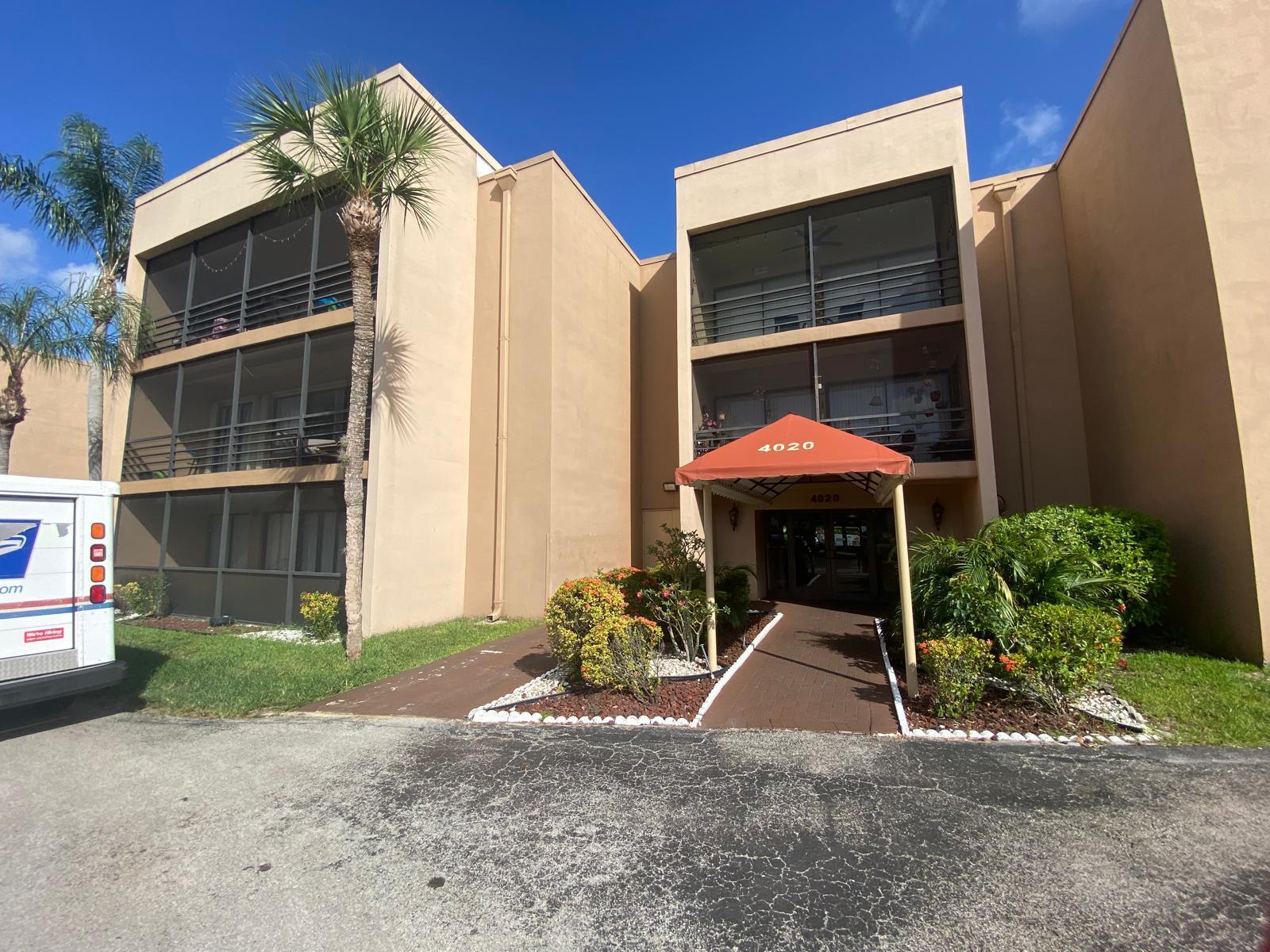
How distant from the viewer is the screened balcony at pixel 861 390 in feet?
35.8

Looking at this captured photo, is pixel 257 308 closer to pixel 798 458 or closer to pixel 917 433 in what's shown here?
pixel 798 458

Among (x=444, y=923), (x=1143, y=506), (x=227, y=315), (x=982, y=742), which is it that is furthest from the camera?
(x=227, y=315)

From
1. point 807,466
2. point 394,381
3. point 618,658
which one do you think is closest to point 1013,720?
point 807,466

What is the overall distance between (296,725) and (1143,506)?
11.6m

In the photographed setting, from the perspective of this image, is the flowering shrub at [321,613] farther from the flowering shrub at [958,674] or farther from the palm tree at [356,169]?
the flowering shrub at [958,674]

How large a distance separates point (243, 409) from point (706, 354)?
40.2 feet

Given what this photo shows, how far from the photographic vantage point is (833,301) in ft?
42.1

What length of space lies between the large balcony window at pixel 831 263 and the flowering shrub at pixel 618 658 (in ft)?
26.4

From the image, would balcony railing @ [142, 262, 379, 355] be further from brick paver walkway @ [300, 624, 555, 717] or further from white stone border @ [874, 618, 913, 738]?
white stone border @ [874, 618, 913, 738]

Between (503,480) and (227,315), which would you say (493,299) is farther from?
(227,315)

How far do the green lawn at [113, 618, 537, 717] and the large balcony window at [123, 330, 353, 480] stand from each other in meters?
3.52

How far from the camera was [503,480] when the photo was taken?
38.2 ft

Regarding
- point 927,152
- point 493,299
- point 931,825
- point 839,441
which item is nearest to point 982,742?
point 931,825

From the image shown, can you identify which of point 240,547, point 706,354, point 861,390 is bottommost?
point 240,547
